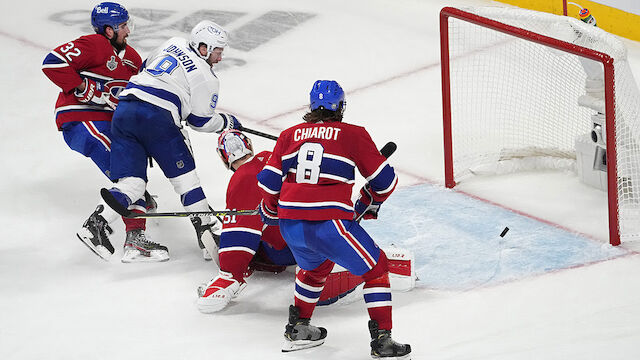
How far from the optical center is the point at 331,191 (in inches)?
145

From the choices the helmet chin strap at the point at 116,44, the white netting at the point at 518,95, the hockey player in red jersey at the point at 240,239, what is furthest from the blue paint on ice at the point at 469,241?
the helmet chin strap at the point at 116,44

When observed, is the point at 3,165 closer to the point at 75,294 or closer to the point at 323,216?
the point at 75,294

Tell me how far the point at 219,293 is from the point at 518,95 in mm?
2223

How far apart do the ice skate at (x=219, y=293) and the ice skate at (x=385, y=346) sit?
0.76 meters

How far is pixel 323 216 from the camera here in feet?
12.1

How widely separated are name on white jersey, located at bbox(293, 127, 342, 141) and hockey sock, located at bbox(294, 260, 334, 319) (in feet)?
1.52

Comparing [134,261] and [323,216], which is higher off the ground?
[323,216]

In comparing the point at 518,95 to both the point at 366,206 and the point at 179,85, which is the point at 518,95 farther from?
the point at 366,206

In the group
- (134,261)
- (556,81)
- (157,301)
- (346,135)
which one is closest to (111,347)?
(157,301)

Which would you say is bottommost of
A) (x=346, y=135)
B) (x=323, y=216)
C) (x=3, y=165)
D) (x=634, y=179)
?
(x=3, y=165)

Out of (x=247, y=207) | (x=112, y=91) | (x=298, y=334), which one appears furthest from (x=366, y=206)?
(x=112, y=91)

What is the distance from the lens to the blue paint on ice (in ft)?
14.9

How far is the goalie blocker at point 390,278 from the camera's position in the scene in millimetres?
4282

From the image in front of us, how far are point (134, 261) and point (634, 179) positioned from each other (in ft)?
7.12
